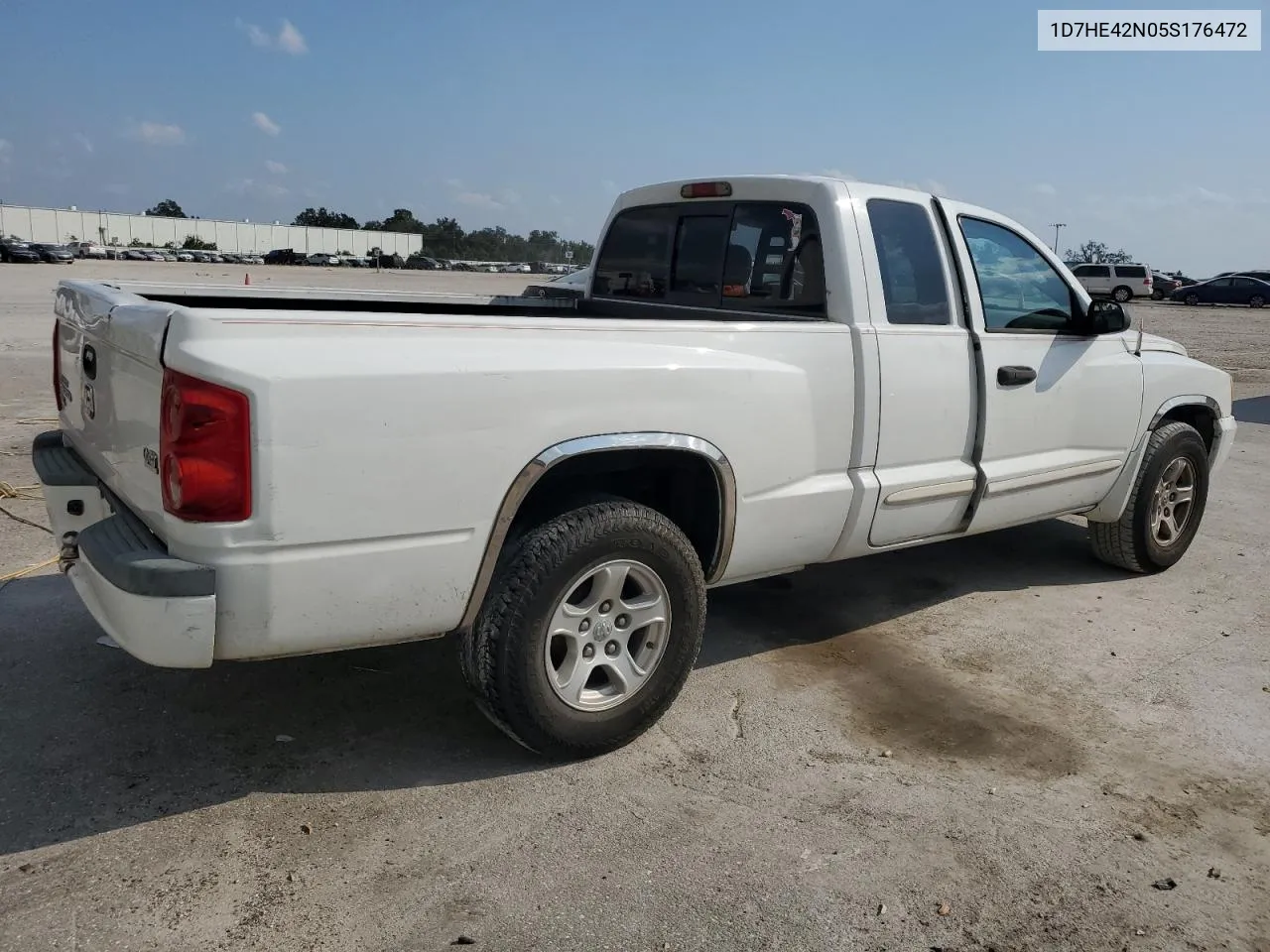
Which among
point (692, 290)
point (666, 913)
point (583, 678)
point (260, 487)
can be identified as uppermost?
point (692, 290)

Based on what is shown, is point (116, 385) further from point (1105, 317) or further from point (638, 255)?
point (1105, 317)

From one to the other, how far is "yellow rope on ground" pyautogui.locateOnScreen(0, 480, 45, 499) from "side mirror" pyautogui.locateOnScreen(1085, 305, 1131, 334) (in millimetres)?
5855

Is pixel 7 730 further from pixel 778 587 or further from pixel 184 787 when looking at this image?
pixel 778 587

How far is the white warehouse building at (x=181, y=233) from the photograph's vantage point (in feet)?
306

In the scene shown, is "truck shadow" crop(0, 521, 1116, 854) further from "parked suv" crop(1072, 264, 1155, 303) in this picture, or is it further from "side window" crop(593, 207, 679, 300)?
"parked suv" crop(1072, 264, 1155, 303)

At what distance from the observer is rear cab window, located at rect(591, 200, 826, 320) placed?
13.9 feet

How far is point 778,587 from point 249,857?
3172 mm

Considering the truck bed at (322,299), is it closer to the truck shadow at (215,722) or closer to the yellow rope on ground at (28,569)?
the truck shadow at (215,722)

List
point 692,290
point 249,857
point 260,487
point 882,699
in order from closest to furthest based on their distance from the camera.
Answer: point 260,487 → point 249,857 → point 882,699 → point 692,290

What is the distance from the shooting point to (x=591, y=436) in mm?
3195

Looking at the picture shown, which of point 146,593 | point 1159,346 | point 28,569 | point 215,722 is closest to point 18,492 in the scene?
point 28,569

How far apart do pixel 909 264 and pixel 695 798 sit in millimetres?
2351

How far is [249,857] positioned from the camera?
2.85 metres

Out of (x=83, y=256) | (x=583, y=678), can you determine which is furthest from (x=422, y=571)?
(x=83, y=256)
